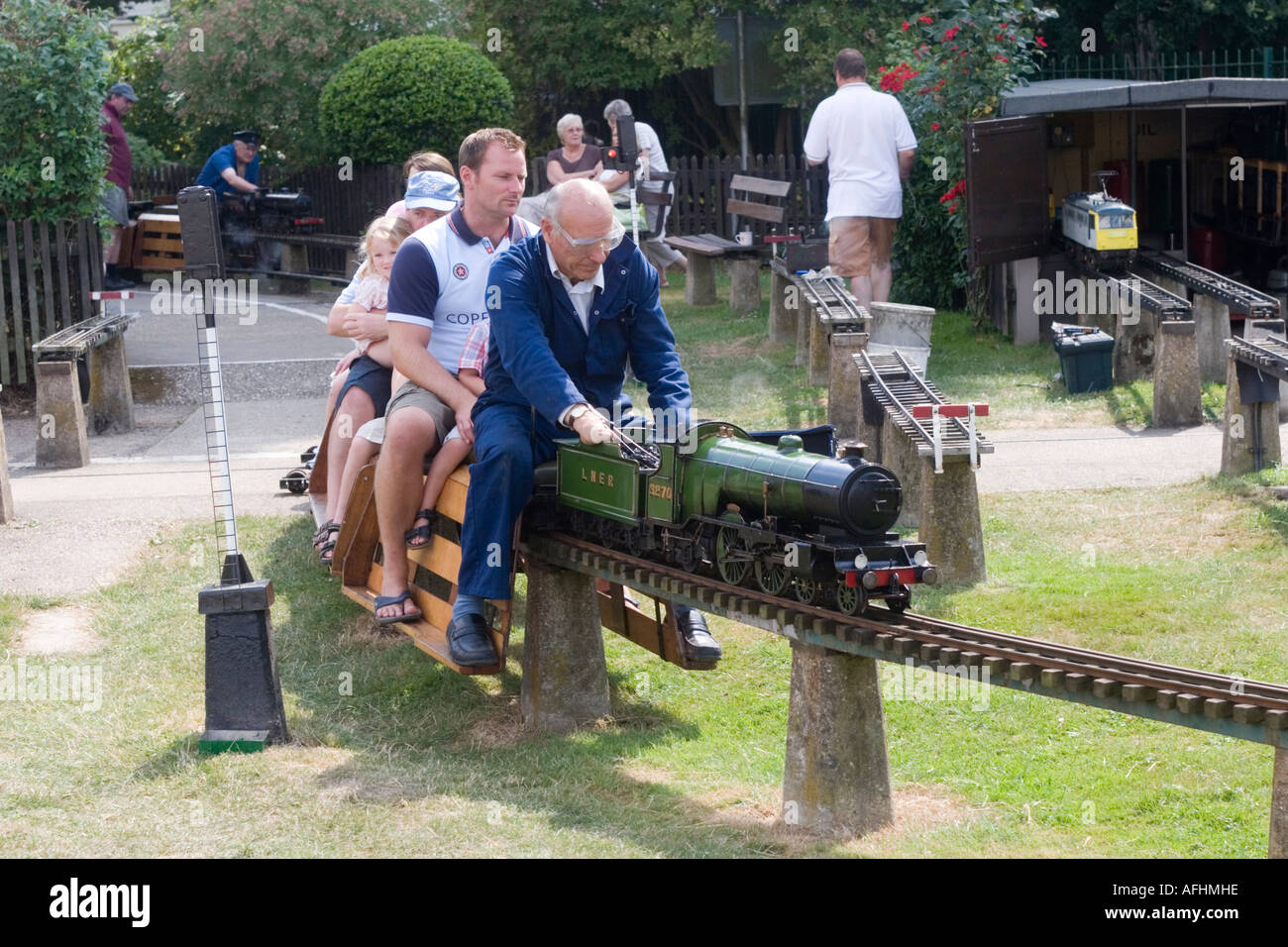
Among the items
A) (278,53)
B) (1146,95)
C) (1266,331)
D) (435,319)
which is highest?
(278,53)

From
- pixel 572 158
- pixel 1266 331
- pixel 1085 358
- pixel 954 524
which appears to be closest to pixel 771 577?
pixel 954 524

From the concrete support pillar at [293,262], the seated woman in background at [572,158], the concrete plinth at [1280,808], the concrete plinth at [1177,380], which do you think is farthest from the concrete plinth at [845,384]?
the concrete support pillar at [293,262]

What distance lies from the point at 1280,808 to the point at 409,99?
16665 millimetres

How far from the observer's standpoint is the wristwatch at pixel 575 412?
6.15 meters

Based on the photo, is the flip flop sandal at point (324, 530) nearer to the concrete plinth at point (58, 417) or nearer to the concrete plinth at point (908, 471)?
the concrete plinth at point (908, 471)

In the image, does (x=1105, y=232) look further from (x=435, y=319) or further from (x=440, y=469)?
(x=440, y=469)

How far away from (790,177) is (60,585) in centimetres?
1446

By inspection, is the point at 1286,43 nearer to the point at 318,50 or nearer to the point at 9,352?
the point at 318,50

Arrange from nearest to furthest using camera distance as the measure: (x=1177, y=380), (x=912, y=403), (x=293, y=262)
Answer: (x=912, y=403)
(x=1177, y=380)
(x=293, y=262)

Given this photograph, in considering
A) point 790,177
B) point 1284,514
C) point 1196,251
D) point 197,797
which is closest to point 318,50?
point 790,177

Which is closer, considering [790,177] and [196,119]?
[790,177]

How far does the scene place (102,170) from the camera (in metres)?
14.5

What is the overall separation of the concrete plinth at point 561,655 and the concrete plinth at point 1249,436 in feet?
15.5

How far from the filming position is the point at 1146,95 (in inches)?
577
